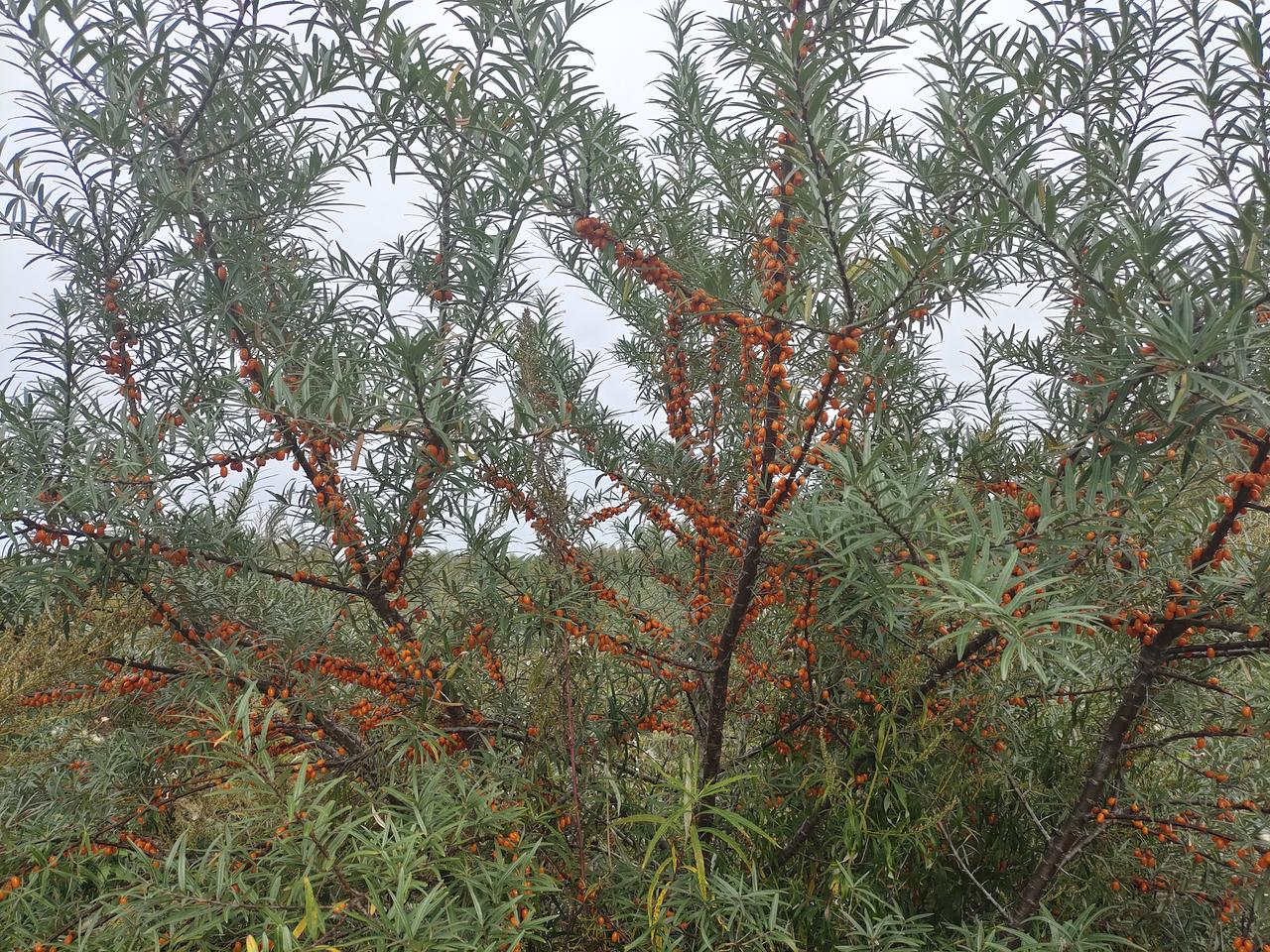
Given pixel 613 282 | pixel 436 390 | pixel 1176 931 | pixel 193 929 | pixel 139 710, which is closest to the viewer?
pixel 193 929

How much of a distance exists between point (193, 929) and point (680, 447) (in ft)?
3.29

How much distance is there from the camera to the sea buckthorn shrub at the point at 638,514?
966mm

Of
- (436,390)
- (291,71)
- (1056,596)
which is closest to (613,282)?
(436,390)

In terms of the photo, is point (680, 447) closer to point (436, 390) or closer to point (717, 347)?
point (717, 347)

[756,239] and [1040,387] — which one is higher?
[756,239]

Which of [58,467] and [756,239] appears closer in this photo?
[58,467]

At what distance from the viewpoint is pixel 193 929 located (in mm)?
868

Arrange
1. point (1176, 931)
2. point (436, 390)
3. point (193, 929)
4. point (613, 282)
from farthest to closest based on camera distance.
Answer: point (613, 282), point (1176, 931), point (436, 390), point (193, 929)

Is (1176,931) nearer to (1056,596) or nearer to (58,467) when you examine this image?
(1056,596)

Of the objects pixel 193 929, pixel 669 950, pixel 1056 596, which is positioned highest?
pixel 1056 596

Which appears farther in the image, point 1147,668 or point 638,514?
point 638,514

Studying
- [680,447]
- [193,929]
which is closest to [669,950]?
[193,929]

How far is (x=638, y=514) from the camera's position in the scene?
5.36 feet

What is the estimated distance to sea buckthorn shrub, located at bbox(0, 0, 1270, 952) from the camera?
0.97m
